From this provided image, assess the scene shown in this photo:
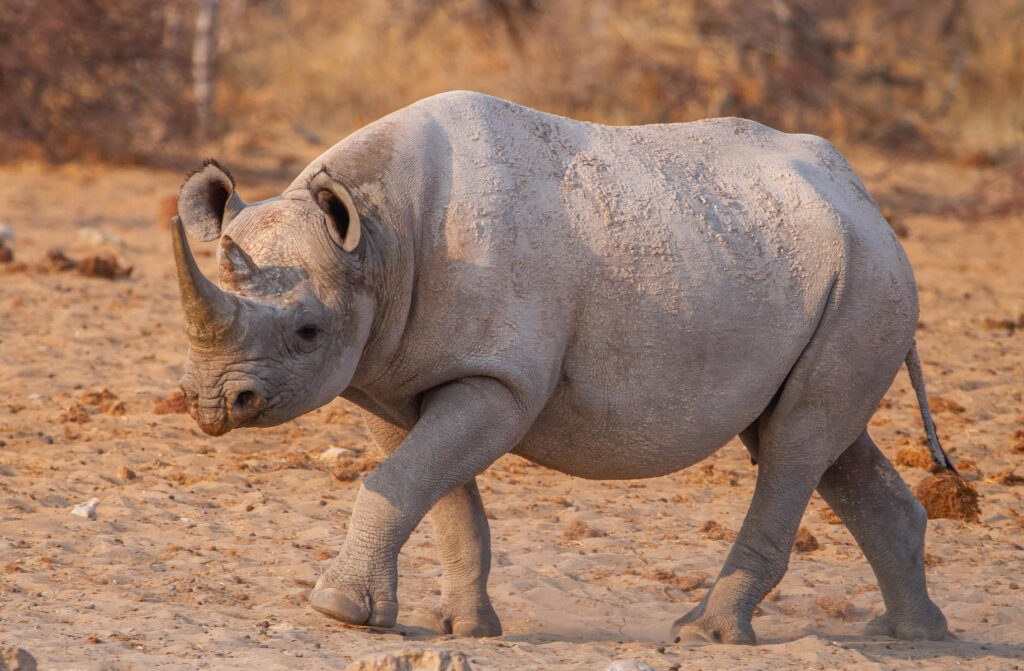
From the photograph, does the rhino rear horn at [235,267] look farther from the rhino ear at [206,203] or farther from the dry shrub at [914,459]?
the dry shrub at [914,459]

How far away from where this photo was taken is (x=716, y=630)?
16.4 feet

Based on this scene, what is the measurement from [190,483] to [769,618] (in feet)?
9.07

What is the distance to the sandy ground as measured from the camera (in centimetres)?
462

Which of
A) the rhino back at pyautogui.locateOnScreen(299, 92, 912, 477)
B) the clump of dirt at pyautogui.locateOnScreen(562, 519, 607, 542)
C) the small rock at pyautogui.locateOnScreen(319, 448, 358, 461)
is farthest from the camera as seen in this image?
the small rock at pyautogui.locateOnScreen(319, 448, 358, 461)

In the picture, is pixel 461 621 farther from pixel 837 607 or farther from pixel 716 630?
Result: pixel 837 607

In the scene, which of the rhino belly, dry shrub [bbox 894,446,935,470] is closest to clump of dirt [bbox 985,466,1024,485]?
dry shrub [bbox 894,446,935,470]

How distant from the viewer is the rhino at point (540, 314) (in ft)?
13.6

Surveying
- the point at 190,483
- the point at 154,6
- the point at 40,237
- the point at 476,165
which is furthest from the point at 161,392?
the point at 154,6

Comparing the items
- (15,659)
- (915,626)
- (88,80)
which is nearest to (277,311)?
(15,659)

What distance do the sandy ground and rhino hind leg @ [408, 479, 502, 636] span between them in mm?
188

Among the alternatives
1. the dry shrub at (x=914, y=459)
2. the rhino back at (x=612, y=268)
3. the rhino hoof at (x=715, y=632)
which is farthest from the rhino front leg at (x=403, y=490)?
the dry shrub at (x=914, y=459)

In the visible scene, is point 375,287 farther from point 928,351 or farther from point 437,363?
point 928,351

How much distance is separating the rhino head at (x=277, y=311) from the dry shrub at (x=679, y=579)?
214 cm

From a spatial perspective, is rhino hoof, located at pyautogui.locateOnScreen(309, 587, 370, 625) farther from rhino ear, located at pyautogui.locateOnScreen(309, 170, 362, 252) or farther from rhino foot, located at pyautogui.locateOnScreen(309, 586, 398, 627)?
rhino ear, located at pyautogui.locateOnScreen(309, 170, 362, 252)
